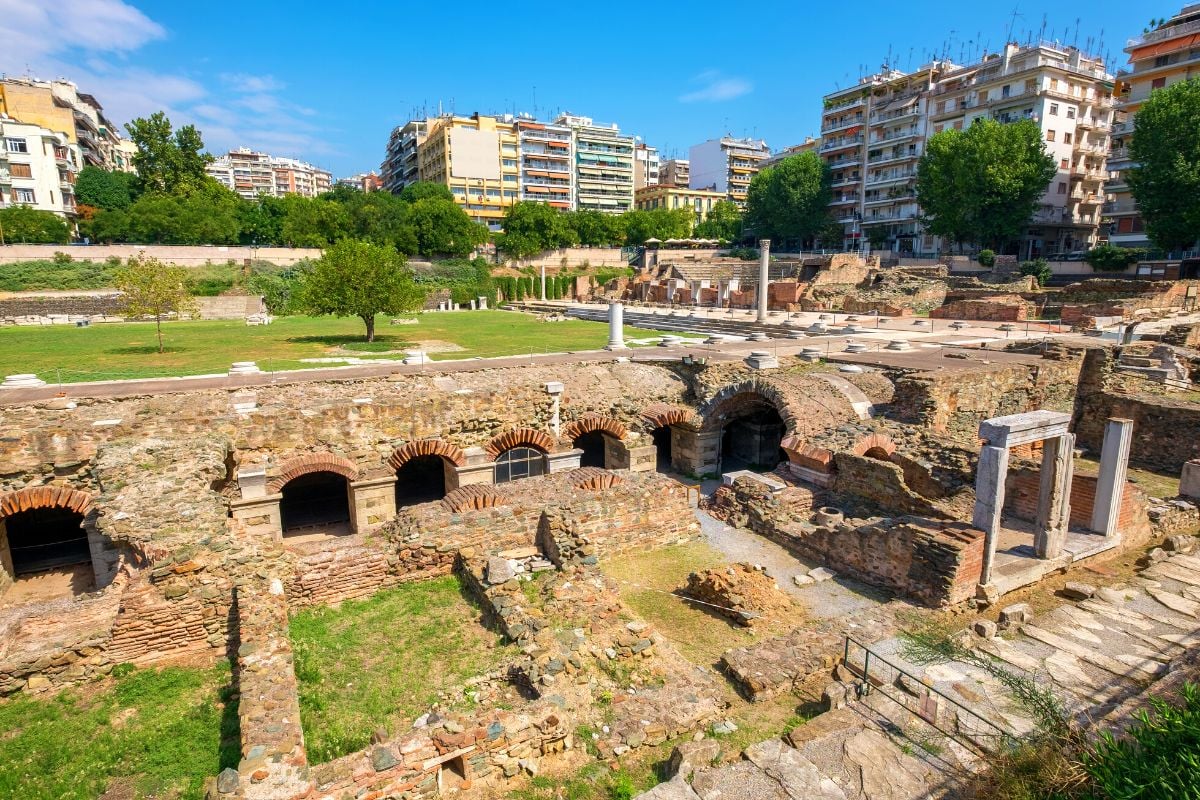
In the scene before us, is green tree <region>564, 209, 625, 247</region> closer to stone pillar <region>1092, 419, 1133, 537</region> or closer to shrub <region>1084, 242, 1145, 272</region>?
shrub <region>1084, 242, 1145, 272</region>

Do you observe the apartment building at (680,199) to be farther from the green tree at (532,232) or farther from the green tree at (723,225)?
the green tree at (532,232)

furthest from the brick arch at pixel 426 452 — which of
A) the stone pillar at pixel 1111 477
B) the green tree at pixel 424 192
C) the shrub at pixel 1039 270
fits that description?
the green tree at pixel 424 192

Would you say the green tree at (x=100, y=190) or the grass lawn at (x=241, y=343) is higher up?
the green tree at (x=100, y=190)

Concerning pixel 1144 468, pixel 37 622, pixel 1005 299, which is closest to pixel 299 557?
pixel 37 622

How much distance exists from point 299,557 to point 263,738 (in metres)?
4.34

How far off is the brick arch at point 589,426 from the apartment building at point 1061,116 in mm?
56672

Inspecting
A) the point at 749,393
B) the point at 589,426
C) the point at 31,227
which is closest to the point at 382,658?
the point at 589,426

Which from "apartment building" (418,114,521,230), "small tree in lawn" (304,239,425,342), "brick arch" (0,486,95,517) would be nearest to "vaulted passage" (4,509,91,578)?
"brick arch" (0,486,95,517)

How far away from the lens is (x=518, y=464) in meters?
17.5

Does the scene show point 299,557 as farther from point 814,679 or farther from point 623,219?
point 623,219

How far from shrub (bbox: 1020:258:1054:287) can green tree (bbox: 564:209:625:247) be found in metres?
48.9

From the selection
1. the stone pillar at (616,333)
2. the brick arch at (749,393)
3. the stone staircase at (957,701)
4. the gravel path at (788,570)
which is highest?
the stone pillar at (616,333)

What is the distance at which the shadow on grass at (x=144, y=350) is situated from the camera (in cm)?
2662

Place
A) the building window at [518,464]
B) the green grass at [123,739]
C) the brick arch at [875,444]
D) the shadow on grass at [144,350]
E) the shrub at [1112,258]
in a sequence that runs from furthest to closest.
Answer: the shrub at [1112,258]
the shadow on grass at [144,350]
the building window at [518,464]
the brick arch at [875,444]
the green grass at [123,739]
